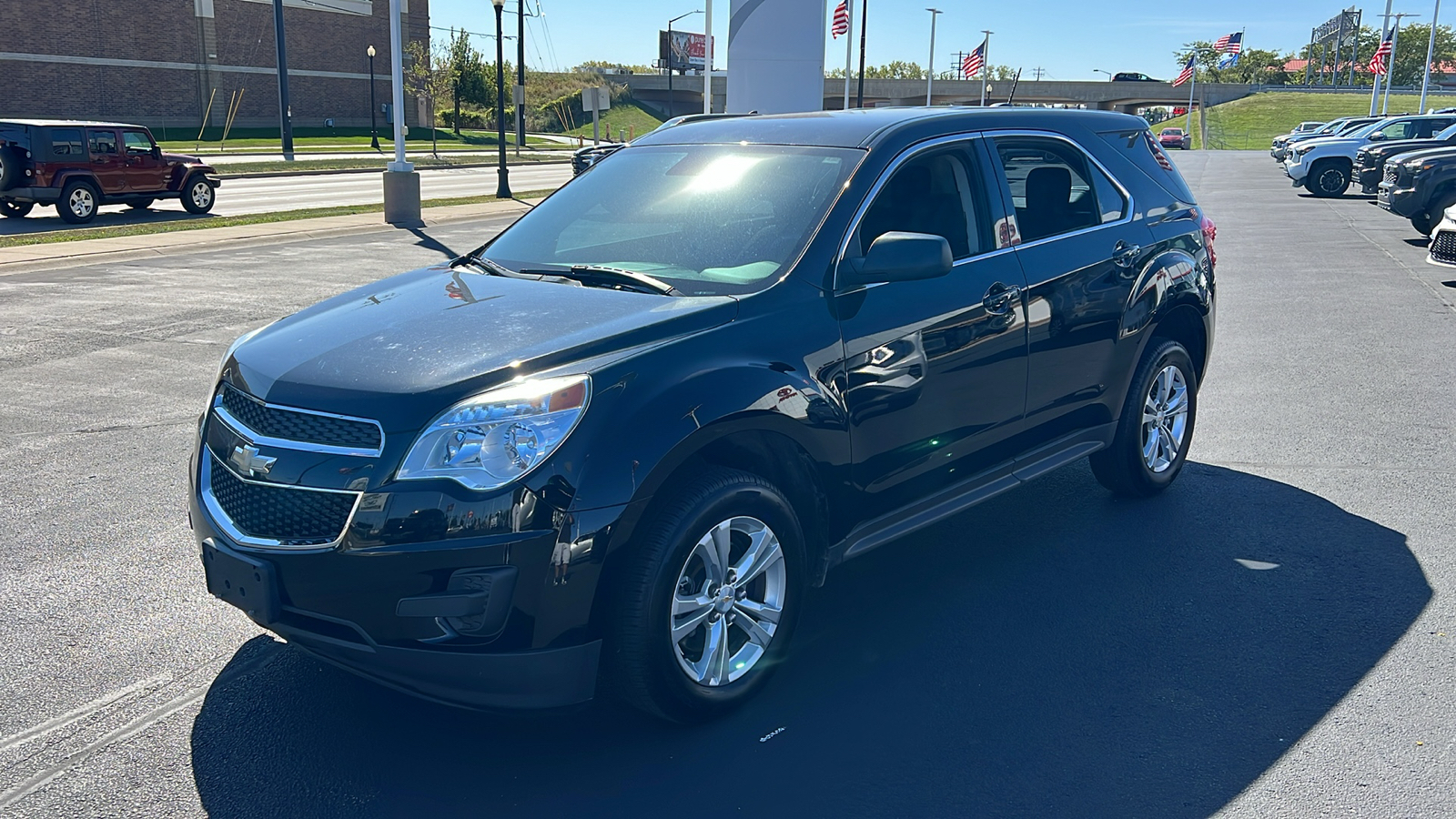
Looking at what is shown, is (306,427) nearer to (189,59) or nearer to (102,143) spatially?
(102,143)

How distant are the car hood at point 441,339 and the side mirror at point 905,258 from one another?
53cm

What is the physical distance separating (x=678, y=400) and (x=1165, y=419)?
350cm

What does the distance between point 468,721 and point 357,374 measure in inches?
46.7

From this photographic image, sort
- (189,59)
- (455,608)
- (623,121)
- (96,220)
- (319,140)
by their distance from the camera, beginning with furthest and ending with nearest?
(623,121) < (189,59) < (319,140) < (96,220) < (455,608)

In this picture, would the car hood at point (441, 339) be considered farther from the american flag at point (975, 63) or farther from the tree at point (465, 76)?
the tree at point (465, 76)

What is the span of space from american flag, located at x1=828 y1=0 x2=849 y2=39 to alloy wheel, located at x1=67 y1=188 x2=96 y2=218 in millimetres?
26498

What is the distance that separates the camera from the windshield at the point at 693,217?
4109 millimetres

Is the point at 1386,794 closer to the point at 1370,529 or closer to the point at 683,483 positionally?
the point at 683,483

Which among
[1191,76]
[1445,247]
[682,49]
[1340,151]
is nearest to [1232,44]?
[1191,76]

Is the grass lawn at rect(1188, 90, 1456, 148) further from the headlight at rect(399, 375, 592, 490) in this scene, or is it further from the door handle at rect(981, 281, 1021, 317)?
the headlight at rect(399, 375, 592, 490)

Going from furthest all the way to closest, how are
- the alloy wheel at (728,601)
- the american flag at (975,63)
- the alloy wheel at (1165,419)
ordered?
the american flag at (975,63) → the alloy wheel at (1165,419) → the alloy wheel at (728,601)

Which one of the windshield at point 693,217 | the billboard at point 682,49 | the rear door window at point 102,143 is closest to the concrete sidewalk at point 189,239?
the rear door window at point 102,143

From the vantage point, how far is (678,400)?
3385 mm

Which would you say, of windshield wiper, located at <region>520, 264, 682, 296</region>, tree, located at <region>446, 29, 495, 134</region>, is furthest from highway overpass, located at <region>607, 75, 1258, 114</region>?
windshield wiper, located at <region>520, 264, 682, 296</region>
